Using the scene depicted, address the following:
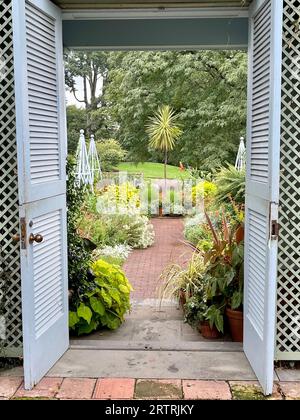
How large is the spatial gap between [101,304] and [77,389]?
40.1 inches

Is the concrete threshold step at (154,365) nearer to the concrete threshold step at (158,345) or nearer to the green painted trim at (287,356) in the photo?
the concrete threshold step at (158,345)

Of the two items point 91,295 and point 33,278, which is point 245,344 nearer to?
point 91,295

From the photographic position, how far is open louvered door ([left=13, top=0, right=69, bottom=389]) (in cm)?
265

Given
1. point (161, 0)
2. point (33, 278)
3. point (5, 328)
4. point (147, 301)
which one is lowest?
point (147, 301)

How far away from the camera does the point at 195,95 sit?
13.0 meters

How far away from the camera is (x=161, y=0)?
9.96 feet

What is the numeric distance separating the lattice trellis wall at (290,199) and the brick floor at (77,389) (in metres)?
1.22

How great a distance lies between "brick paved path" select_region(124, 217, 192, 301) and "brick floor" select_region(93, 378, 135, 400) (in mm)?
2017

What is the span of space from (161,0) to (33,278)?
1.98m

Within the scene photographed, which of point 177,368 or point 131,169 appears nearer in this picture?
point 177,368

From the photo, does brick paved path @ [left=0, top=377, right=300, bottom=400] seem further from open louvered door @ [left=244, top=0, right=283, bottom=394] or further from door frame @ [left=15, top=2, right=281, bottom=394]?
door frame @ [left=15, top=2, right=281, bottom=394]

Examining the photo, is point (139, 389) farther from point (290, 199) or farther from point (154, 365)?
point (290, 199)

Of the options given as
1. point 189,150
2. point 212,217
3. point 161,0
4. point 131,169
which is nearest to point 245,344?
point 161,0

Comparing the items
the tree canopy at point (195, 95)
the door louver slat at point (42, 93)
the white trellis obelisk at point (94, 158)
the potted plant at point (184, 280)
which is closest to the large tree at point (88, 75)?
the tree canopy at point (195, 95)
